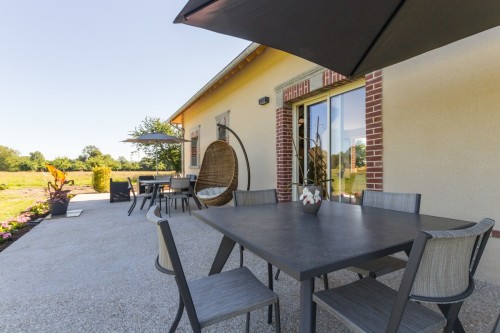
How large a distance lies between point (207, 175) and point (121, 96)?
10858 mm

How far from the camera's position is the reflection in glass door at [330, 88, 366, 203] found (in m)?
3.36

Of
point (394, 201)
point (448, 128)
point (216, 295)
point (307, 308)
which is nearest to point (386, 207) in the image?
point (394, 201)

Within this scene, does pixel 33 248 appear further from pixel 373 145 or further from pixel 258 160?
pixel 373 145

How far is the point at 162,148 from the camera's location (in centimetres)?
1168

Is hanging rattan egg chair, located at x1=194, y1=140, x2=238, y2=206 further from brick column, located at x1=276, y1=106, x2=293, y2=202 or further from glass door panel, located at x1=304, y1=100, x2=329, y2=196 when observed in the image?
glass door panel, located at x1=304, y1=100, x2=329, y2=196

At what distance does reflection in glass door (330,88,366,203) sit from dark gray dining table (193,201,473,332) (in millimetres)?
1570

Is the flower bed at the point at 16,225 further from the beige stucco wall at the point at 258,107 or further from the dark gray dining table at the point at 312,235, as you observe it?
the beige stucco wall at the point at 258,107

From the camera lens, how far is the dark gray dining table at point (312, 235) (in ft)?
3.02

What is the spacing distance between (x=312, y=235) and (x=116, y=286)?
77.3 inches

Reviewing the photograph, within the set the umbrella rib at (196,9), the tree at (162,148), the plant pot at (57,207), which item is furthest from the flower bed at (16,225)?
the tree at (162,148)

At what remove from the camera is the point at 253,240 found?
1.16 meters

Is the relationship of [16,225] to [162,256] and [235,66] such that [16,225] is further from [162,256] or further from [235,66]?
[235,66]

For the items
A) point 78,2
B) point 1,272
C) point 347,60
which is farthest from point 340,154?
point 78,2

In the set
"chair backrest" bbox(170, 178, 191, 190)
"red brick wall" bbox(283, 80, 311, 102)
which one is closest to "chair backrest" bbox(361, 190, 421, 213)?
"red brick wall" bbox(283, 80, 311, 102)
